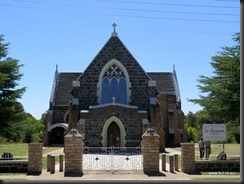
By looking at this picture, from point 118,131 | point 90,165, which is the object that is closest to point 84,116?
point 118,131

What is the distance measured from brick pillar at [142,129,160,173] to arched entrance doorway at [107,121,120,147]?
46.4 ft

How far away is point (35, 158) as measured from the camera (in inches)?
697

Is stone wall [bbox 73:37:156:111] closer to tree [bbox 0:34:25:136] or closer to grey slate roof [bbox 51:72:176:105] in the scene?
tree [bbox 0:34:25:136]

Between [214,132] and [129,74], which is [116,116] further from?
[214,132]

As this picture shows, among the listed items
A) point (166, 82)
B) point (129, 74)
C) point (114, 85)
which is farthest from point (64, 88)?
point (129, 74)

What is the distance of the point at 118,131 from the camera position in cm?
3170

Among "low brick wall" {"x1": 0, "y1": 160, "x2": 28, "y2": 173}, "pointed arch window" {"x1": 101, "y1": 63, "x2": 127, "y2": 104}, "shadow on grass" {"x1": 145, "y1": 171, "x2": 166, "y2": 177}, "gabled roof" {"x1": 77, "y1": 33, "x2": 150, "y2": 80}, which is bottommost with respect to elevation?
"shadow on grass" {"x1": 145, "y1": 171, "x2": 166, "y2": 177}

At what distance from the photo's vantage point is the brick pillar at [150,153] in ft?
57.1

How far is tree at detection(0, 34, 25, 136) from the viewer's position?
1004 inches

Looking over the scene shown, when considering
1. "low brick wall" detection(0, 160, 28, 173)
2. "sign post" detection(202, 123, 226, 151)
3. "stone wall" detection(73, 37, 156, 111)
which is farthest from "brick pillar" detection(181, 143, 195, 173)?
"stone wall" detection(73, 37, 156, 111)

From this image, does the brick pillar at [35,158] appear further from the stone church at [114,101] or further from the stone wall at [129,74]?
the stone wall at [129,74]

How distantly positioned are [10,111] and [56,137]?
2222cm

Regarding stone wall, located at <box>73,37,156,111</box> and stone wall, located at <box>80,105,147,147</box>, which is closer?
stone wall, located at <box>80,105,147,147</box>

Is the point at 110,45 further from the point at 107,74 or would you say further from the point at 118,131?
the point at 118,131
